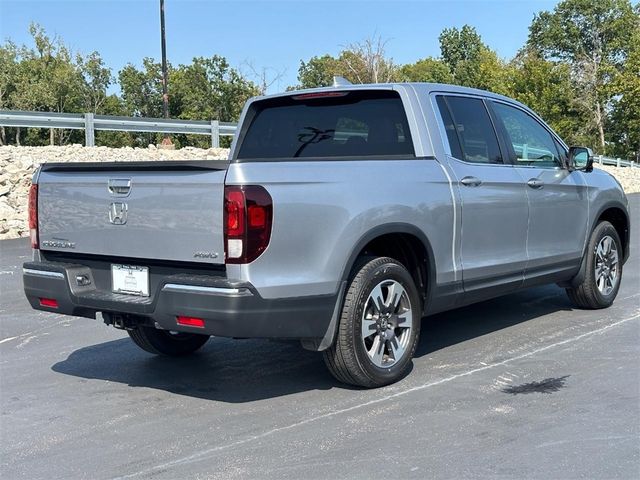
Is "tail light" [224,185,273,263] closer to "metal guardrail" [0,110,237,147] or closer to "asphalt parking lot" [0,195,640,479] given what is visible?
"asphalt parking lot" [0,195,640,479]

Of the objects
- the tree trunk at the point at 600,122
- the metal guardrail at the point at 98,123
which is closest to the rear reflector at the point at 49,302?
the metal guardrail at the point at 98,123

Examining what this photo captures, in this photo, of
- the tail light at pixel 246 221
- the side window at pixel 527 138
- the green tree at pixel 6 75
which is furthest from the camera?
the green tree at pixel 6 75

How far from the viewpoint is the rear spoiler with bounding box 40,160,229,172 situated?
434 centimetres

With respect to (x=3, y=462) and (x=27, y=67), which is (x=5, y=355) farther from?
(x=27, y=67)

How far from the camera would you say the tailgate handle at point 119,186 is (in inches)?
183

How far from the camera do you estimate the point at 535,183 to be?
636 centimetres

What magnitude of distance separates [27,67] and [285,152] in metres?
41.6

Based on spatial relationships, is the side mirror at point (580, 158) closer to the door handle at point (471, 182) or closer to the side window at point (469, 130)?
the side window at point (469, 130)

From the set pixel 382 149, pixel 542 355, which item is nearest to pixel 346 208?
pixel 382 149

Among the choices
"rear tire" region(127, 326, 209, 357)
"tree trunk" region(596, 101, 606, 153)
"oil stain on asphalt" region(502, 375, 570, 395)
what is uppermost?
"tree trunk" region(596, 101, 606, 153)

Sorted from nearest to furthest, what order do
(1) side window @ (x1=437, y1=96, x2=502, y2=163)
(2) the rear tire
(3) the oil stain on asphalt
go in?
(3) the oil stain on asphalt
(1) side window @ (x1=437, y1=96, x2=502, y2=163)
(2) the rear tire

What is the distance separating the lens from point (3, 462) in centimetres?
400

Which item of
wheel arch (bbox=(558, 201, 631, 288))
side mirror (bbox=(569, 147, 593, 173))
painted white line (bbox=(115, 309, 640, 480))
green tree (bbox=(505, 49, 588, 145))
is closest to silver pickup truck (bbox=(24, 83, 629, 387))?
painted white line (bbox=(115, 309, 640, 480))

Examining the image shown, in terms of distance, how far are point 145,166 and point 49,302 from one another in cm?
115
